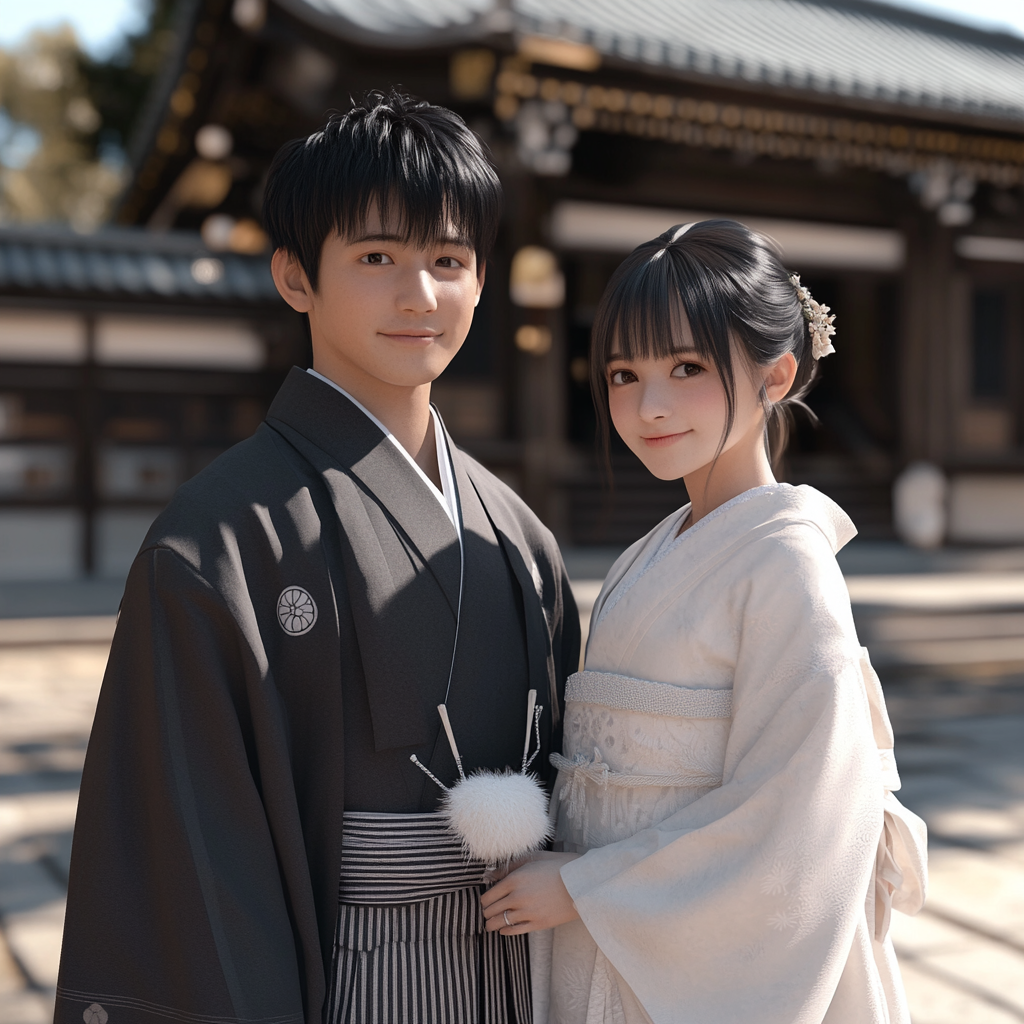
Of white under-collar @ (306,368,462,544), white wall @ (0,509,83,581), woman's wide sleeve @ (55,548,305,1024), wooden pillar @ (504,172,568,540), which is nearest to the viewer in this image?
woman's wide sleeve @ (55,548,305,1024)

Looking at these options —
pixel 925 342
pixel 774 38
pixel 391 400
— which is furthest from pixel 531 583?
pixel 774 38

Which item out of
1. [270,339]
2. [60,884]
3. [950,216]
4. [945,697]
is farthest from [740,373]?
[950,216]

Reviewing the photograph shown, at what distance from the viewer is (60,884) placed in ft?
11.0

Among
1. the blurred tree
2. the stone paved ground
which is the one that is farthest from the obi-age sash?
the blurred tree

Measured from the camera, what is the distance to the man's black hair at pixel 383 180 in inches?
56.1

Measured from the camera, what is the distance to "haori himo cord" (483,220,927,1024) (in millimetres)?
1290

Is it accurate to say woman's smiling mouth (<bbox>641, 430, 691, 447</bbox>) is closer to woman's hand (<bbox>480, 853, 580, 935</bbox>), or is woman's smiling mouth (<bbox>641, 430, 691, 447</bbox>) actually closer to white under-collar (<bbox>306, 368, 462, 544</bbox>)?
white under-collar (<bbox>306, 368, 462, 544</bbox>)

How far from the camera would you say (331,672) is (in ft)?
4.43

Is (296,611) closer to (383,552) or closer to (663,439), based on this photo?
(383,552)

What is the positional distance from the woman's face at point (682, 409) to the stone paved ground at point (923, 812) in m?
1.76

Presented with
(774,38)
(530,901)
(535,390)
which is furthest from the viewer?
(774,38)

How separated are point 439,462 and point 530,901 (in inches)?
26.0

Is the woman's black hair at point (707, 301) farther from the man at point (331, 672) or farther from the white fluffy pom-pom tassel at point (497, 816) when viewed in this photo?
the white fluffy pom-pom tassel at point (497, 816)

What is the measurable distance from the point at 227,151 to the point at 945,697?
8.69 metres
